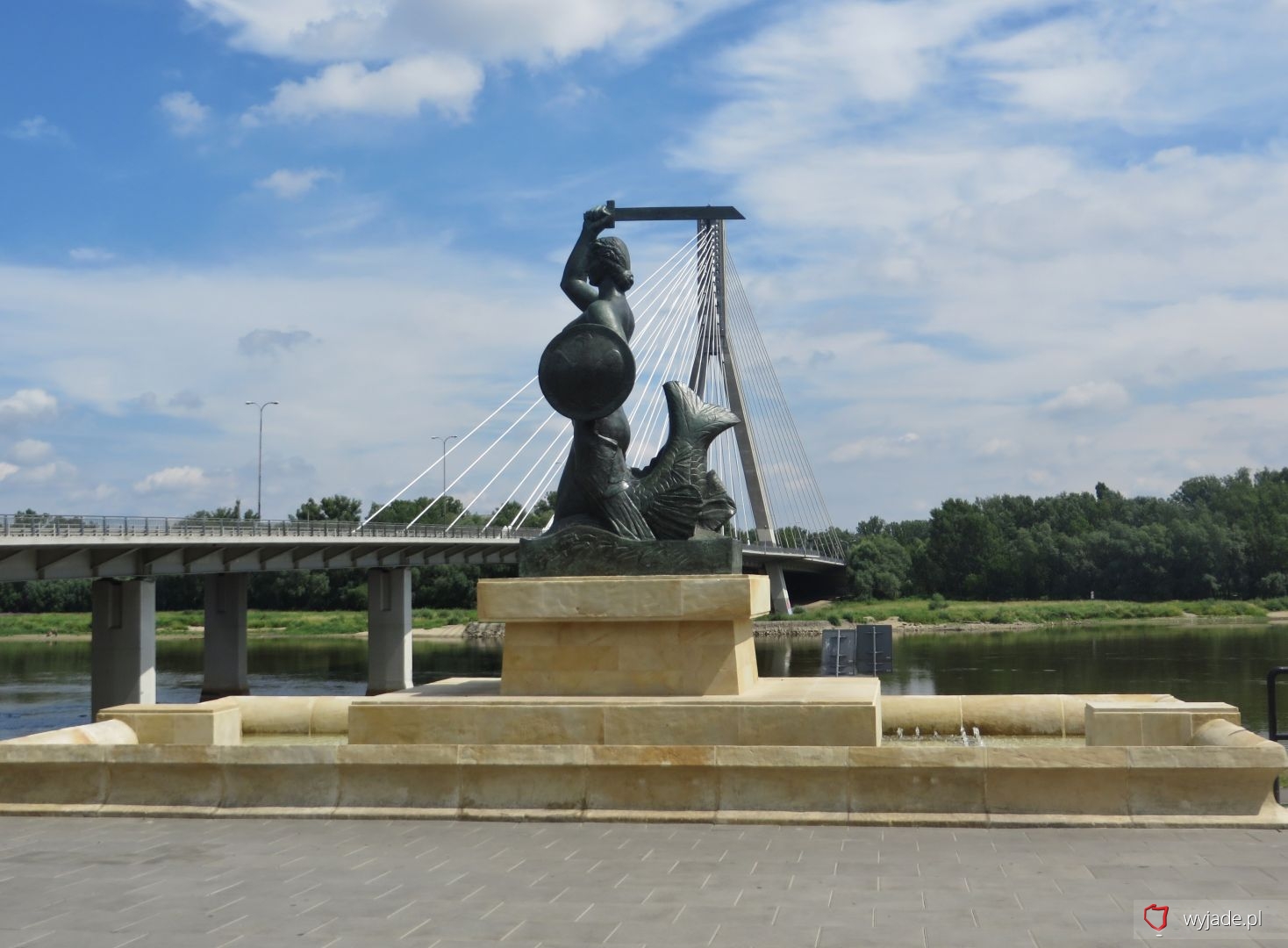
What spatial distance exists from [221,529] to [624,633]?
2945 cm

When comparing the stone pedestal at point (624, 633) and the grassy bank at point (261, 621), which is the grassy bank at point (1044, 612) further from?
the stone pedestal at point (624, 633)

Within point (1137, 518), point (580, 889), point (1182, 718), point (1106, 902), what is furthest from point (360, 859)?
point (1137, 518)

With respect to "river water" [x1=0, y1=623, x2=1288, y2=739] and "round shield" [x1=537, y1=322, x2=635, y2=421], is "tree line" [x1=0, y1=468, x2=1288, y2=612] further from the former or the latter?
"round shield" [x1=537, y1=322, x2=635, y2=421]

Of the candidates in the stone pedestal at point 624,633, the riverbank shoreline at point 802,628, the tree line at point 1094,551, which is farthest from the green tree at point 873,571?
the stone pedestal at point 624,633

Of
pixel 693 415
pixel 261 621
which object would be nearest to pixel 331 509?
pixel 261 621

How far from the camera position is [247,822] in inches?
331

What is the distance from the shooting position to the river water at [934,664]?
31078 millimetres

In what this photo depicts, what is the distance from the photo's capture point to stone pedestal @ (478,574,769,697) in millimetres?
9398

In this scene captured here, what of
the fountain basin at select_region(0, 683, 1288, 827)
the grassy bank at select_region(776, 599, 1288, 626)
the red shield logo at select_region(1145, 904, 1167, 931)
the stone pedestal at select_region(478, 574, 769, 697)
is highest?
the stone pedestal at select_region(478, 574, 769, 697)

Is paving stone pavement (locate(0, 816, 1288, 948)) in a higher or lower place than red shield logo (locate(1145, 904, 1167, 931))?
lower

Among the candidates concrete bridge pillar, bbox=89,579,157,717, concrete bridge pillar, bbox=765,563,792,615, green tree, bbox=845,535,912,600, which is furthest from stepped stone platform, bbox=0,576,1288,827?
green tree, bbox=845,535,912,600

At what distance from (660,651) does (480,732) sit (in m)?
1.43

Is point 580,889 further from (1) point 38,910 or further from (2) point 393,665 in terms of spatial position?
(2) point 393,665

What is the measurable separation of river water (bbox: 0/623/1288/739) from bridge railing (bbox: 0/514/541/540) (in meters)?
4.35
